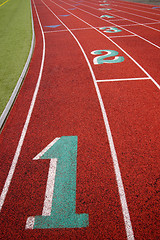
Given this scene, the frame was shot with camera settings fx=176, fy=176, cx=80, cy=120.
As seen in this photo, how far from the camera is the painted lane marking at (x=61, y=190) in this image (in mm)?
2727

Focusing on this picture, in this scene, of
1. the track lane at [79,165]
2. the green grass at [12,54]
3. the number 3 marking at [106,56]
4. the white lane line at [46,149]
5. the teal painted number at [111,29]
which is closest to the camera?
the track lane at [79,165]

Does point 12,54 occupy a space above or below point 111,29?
below

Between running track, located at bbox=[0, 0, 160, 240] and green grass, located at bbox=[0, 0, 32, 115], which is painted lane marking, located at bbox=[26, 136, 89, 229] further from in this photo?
green grass, located at bbox=[0, 0, 32, 115]

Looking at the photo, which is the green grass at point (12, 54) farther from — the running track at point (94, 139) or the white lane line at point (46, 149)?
the white lane line at point (46, 149)

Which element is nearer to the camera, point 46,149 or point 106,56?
point 46,149

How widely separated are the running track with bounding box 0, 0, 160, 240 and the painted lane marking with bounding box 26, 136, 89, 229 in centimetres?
8

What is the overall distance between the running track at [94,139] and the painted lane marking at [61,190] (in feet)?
0.26

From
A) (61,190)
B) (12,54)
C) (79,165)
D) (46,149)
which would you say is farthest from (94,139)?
(12,54)

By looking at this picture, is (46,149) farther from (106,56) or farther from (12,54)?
(12,54)

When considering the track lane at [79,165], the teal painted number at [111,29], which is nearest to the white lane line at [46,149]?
the track lane at [79,165]

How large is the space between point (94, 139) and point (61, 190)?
1.41 m

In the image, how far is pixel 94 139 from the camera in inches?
161

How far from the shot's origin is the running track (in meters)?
2.75

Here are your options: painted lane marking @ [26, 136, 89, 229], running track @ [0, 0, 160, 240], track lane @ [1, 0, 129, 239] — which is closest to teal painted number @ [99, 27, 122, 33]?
running track @ [0, 0, 160, 240]
